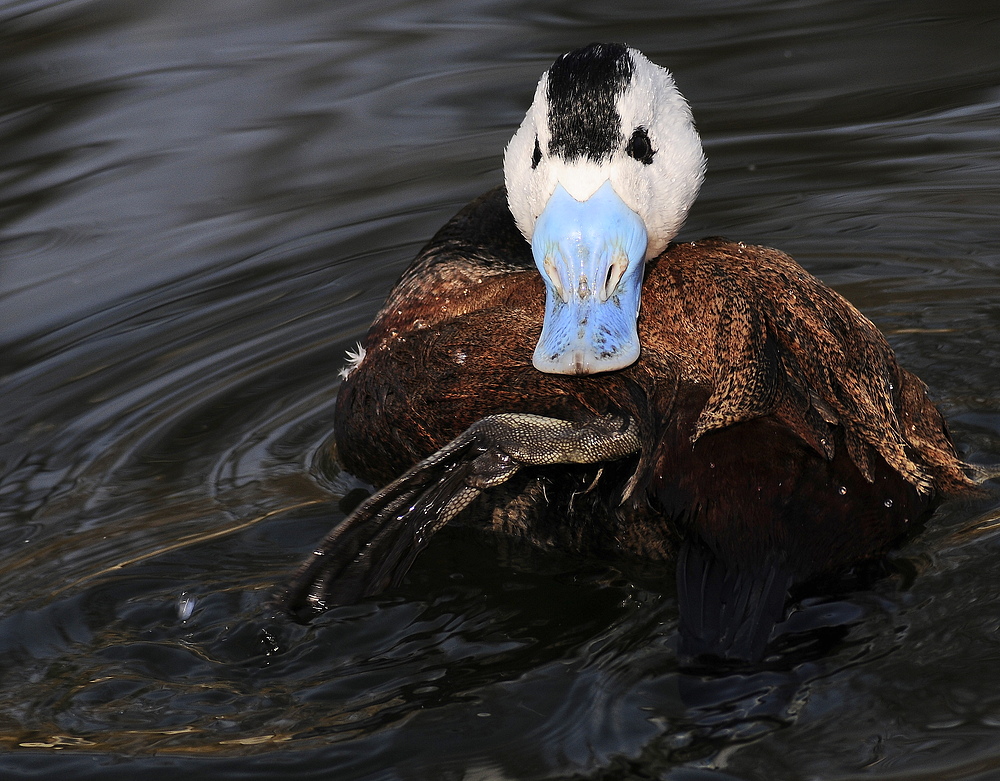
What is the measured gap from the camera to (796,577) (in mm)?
2506

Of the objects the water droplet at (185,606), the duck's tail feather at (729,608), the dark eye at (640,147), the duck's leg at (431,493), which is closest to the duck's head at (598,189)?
the dark eye at (640,147)

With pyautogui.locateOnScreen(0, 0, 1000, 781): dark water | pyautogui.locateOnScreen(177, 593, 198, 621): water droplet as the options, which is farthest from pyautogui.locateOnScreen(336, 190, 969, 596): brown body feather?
pyautogui.locateOnScreen(177, 593, 198, 621): water droplet

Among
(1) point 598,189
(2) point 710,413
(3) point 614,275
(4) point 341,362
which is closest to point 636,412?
(2) point 710,413

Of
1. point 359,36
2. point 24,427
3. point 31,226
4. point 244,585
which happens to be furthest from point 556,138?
point 359,36

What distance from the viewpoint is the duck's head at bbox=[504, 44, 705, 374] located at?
112 inches

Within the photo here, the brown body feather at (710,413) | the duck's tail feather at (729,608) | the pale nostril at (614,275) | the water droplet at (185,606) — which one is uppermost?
the pale nostril at (614,275)

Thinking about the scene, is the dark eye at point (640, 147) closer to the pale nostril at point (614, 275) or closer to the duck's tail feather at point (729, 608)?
the pale nostril at point (614, 275)

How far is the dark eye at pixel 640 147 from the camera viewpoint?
10.9ft

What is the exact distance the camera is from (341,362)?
14.6 ft

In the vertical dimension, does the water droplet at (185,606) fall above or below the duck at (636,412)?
below

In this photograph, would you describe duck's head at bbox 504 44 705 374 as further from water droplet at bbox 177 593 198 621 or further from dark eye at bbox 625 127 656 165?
water droplet at bbox 177 593 198 621

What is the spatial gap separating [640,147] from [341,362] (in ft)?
4.80

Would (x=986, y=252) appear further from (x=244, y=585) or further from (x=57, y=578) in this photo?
(x=57, y=578)

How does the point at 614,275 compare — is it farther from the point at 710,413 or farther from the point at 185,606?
the point at 185,606
